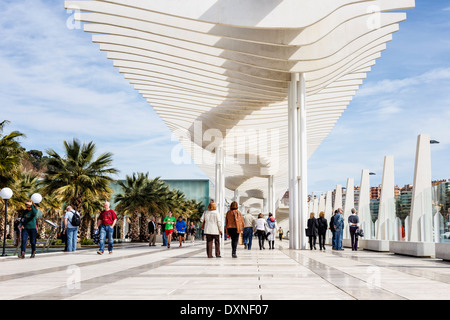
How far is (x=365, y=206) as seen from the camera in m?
21.6

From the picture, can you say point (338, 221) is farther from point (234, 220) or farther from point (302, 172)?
point (234, 220)

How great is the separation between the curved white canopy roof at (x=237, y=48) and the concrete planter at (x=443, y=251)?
7673mm

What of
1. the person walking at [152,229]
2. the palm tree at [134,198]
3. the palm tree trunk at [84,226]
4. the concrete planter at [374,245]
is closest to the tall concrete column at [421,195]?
the concrete planter at [374,245]

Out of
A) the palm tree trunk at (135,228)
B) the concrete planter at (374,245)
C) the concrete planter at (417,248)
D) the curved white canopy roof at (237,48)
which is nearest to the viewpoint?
the concrete planter at (417,248)

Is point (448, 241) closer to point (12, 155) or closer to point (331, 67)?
point (331, 67)

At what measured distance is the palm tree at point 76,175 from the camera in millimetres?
27125

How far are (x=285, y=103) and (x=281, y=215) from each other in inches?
2479

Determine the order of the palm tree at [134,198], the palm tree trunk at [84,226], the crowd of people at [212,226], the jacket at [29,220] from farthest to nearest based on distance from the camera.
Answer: the palm tree at [134,198], the palm tree trunk at [84,226], the jacket at [29,220], the crowd of people at [212,226]

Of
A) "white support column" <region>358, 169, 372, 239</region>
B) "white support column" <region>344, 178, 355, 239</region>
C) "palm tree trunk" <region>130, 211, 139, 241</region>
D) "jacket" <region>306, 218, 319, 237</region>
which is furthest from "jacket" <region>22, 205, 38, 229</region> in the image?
"palm tree trunk" <region>130, 211, 139, 241</region>

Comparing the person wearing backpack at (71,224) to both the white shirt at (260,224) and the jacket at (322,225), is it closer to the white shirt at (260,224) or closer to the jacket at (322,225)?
the white shirt at (260,224)

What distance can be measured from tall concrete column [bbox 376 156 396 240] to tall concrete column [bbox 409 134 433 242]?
10.7 feet

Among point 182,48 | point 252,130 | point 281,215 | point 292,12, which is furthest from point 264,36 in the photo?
point 281,215
